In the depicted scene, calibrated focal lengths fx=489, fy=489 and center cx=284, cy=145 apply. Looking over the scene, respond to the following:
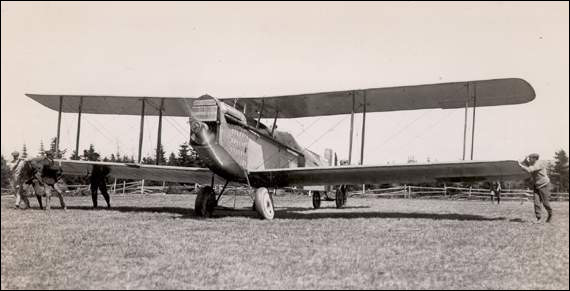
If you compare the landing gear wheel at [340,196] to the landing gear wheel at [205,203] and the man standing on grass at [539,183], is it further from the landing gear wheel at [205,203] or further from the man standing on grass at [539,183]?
the man standing on grass at [539,183]

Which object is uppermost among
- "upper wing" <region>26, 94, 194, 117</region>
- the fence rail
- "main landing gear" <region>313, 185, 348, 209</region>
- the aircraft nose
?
"upper wing" <region>26, 94, 194, 117</region>

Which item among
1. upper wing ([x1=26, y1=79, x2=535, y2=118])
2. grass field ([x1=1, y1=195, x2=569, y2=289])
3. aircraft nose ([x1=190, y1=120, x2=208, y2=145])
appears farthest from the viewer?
upper wing ([x1=26, y1=79, x2=535, y2=118])

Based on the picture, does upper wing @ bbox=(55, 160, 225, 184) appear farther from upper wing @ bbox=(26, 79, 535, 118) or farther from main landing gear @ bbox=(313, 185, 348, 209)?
main landing gear @ bbox=(313, 185, 348, 209)

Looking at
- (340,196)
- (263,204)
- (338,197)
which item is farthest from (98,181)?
(340,196)

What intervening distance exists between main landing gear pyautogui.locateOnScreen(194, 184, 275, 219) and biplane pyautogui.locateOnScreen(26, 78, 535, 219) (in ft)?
0.07

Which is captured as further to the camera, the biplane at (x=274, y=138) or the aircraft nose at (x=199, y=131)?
the biplane at (x=274, y=138)

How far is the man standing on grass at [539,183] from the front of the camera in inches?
377

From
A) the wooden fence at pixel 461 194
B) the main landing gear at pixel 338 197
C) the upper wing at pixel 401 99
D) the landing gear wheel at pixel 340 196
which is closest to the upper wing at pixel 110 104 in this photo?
the upper wing at pixel 401 99

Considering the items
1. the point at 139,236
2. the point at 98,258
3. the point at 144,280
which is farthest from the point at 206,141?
the point at 144,280

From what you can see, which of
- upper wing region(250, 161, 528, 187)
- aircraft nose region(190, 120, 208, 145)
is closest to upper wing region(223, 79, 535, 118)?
upper wing region(250, 161, 528, 187)

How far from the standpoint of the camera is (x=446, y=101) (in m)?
13.1

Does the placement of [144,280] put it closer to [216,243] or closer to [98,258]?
[98,258]

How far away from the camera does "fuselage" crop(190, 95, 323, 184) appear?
1018 cm

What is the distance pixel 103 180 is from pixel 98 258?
9.36 meters
